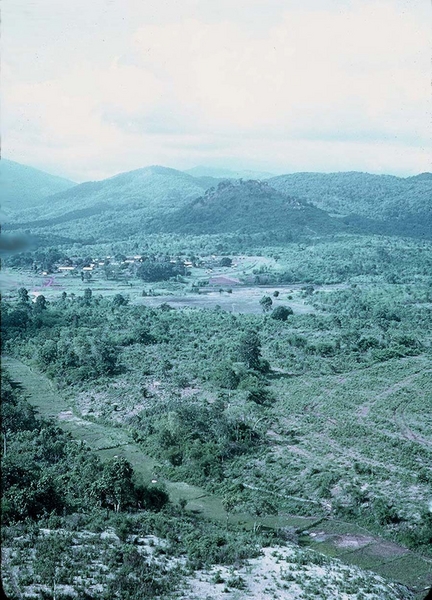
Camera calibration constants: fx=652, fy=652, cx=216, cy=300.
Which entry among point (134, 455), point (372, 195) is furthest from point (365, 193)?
point (134, 455)

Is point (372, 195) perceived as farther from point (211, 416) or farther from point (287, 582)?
point (287, 582)

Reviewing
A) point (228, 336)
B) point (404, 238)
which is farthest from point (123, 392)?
point (404, 238)

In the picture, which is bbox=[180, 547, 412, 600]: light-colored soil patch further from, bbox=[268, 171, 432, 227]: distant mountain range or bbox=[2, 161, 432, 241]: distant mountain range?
bbox=[268, 171, 432, 227]: distant mountain range

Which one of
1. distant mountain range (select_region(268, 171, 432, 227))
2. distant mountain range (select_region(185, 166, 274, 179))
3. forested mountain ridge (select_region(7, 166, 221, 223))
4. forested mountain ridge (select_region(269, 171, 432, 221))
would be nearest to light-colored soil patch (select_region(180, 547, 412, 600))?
forested mountain ridge (select_region(7, 166, 221, 223))

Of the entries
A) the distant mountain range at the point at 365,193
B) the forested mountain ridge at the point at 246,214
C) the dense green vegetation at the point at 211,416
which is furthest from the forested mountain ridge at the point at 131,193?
the dense green vegetation at the point at 211,416

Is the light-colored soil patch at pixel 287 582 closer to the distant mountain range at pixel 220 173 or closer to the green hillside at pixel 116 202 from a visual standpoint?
the green hillside at pixel 116 202

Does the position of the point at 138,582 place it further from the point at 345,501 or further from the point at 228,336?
the point at 228,336
